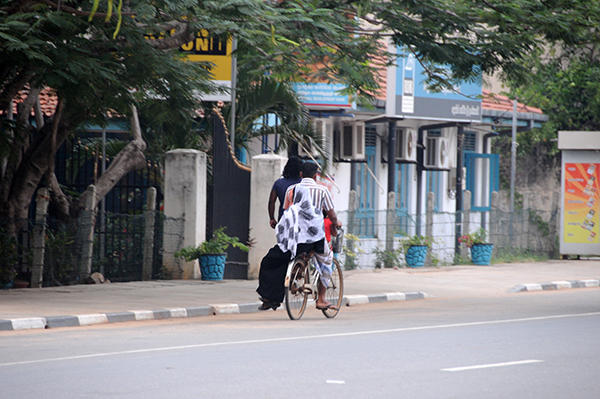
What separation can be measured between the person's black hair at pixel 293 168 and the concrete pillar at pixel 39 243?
5.00 meters

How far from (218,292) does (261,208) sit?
2.85 metres

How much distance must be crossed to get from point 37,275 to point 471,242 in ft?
38.7

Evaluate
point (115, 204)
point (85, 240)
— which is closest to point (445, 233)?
point (115, 204)

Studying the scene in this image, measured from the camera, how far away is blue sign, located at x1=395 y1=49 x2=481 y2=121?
2690cm

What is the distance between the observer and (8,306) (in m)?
13.6

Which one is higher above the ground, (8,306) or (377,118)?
(377,118)

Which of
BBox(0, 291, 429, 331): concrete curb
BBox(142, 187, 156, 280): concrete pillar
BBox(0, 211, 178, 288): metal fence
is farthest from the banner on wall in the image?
BBox(142, 187, 156, 280): concrete pillar

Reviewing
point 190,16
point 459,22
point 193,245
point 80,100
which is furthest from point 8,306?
point 459,22

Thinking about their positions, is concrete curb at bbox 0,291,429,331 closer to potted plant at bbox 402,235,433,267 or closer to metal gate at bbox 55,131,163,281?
metal gate at bbox 55,131,163,281

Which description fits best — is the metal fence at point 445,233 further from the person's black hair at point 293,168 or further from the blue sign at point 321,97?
the person's black hair at point 293,168

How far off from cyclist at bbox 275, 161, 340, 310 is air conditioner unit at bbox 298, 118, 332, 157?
9.01 meters

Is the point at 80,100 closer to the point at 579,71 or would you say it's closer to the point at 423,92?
the point at 423,92

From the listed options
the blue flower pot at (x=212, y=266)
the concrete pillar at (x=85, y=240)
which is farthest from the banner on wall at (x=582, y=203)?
the concrete pillar at (x=85, y=240)

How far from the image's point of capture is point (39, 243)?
55.6 ft
